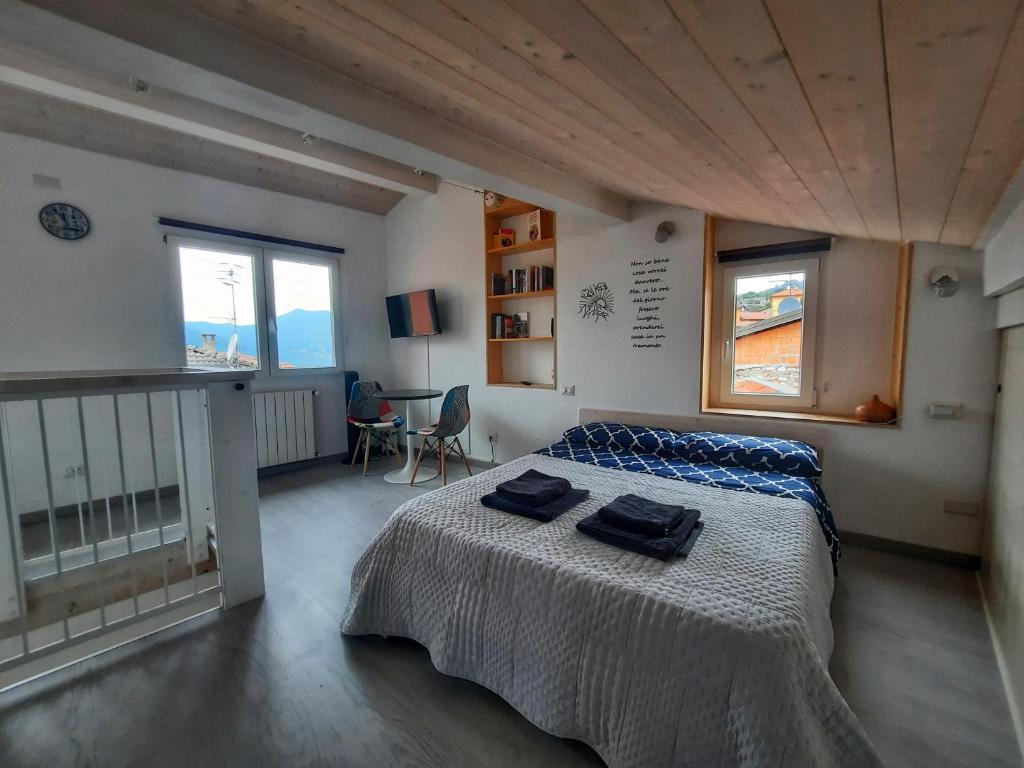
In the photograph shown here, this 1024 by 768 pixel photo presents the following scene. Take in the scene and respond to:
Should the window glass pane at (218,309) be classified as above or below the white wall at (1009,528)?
above

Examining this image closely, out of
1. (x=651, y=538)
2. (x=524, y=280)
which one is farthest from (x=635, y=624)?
(x=524, y=280)

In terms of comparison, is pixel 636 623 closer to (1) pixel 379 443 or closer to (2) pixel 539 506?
(2) pixel 539 506

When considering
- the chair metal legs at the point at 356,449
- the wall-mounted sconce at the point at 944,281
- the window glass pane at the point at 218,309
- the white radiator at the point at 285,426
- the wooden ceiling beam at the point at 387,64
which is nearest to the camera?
the wooden ceiling beam at the point at 387,64

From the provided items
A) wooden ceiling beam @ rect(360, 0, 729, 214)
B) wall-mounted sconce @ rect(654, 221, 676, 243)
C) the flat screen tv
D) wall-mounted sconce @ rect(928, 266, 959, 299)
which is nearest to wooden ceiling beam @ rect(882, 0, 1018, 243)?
wooden ceiling beam @ rect(360, 0, 729, 214)

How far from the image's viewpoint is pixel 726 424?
122 inches

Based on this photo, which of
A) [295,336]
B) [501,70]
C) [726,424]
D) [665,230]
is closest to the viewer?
[501,70]

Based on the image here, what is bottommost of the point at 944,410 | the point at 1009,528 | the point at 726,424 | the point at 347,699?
the point at 347,699

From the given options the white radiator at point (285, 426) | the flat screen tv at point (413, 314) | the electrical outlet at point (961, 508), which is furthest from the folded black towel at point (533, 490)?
the white radiator at point (285, 426)

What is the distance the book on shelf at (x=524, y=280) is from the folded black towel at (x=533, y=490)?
2.30m

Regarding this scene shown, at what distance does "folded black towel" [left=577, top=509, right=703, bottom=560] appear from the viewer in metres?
1.49

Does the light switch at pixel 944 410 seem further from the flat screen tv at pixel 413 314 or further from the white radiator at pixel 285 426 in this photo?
the white radiator at pixel 285 426

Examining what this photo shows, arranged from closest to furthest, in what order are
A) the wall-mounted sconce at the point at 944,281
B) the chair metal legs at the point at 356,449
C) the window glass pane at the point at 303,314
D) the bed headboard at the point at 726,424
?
the wall-mounted sconce at the point at 944,281
the bed headboard at the point at 726,424
the window glass pane at the point at 303,314
the chair metal legs at the point at 356,449

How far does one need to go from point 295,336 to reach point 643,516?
4.27 meters

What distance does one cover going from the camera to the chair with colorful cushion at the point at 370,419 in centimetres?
443
